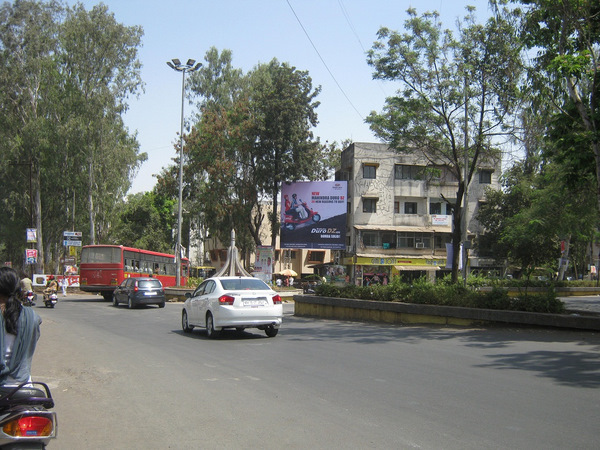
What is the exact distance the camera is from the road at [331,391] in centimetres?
578

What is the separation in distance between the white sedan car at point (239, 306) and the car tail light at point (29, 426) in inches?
394

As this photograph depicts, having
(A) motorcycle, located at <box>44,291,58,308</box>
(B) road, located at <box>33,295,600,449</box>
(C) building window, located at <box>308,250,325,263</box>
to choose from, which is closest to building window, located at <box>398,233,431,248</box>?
(C) building window, located at <box>308,250,325,263</box>

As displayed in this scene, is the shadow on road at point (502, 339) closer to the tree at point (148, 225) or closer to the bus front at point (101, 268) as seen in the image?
the bus front at point (101, 268)

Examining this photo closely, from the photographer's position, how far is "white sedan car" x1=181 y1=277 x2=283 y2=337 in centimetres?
1397

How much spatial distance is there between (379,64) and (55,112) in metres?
32.7

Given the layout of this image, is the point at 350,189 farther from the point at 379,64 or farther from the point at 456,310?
the point at 456,310

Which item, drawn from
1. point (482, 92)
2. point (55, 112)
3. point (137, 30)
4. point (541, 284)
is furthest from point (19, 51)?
point (541, 284)

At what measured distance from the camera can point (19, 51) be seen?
1746 inches

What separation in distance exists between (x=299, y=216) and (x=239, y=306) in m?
27.7

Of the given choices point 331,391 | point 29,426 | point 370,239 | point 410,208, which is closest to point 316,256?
point 370,239

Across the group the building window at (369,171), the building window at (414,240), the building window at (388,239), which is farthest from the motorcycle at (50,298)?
the building window at (414,240)

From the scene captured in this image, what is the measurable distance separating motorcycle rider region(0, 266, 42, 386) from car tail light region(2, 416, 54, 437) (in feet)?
1.68

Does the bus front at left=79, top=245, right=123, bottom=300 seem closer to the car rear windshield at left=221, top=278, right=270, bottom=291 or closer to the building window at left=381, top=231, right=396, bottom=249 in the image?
the car rear windshield at left=221, top=278, right=270, bottom=291

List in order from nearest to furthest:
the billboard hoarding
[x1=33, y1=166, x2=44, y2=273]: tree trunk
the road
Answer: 1. the road
2. the billboard hoarding
3. [x1=33, y1=166, x2=44, y2=273]: tree trunk
